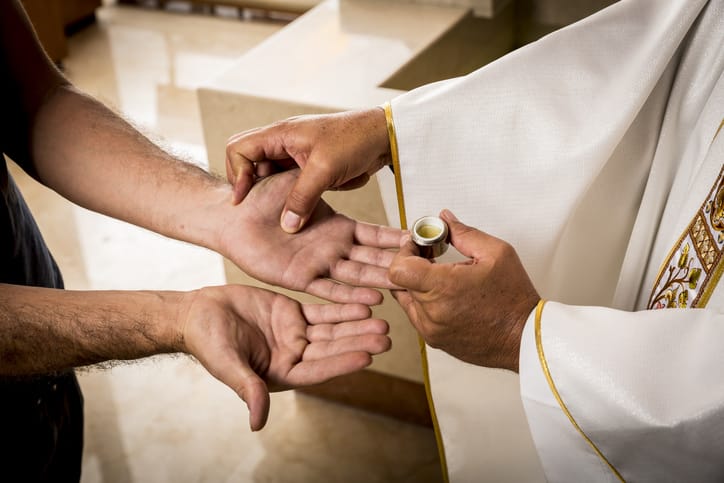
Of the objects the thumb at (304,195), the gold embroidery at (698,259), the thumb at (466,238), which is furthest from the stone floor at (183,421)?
the gold embroidery at (698,259)

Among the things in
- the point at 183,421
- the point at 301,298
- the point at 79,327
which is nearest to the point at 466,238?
the point at 79,327

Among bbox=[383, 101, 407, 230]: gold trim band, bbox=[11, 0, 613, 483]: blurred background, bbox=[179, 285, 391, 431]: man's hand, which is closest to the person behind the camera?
bbox=[179, 285, 391, 431]: man's hand

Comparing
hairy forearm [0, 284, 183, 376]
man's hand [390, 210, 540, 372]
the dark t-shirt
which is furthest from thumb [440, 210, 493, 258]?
the dark t-shirt

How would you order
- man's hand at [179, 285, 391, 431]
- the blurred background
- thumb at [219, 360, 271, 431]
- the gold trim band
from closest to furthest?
thumb at [219, 360, 271, 431] → man's hand at [179, 285, 391, 431] → the gold trim band → the blurred background

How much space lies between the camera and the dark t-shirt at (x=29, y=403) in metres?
1.19

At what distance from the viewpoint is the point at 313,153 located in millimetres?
1303

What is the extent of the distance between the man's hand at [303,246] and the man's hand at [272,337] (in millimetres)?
103

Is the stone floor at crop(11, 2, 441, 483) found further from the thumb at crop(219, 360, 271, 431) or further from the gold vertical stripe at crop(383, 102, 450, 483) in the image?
the thumb at crop(219, 360, 271, 431)

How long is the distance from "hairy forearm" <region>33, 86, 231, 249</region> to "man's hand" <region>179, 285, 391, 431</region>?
251 millimetres

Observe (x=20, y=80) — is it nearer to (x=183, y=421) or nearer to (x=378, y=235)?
(x=378, y=235)

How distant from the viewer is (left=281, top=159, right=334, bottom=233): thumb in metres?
1.29

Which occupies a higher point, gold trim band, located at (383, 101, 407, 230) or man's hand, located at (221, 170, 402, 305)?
gold trim band, located at (383, 101, 407, 230)

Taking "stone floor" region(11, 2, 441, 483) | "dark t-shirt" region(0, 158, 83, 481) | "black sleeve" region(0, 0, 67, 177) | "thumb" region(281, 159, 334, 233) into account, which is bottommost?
"stone floor" region(11, 2, 441, 483)

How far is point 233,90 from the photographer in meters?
1.87
